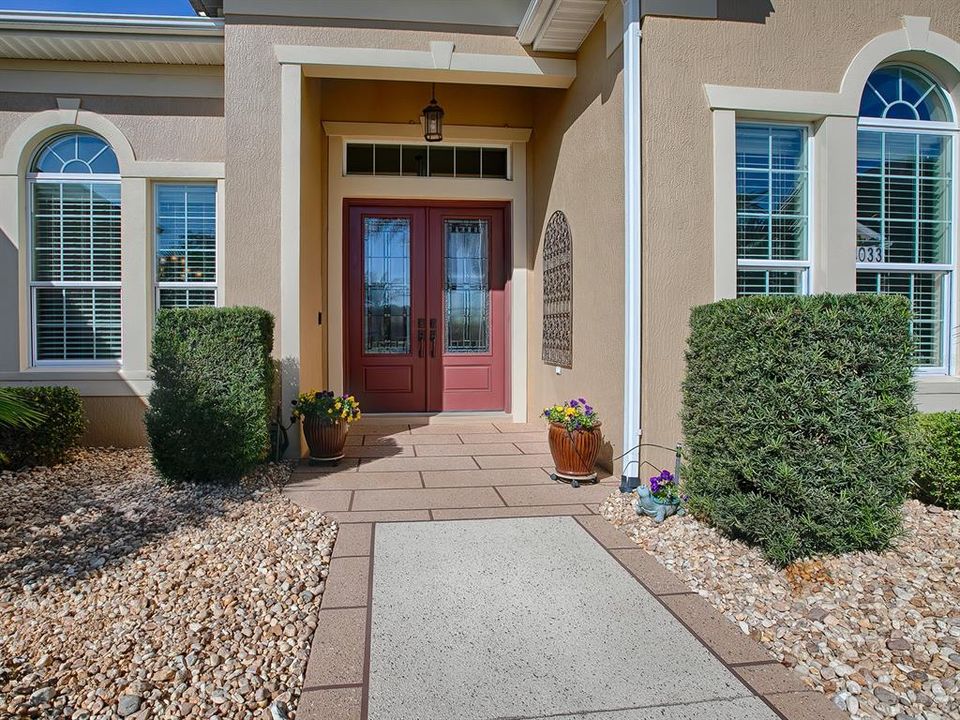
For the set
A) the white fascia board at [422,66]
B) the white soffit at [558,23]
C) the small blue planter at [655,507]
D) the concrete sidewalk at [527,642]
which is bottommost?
the concrete sidewalk at [527,642]

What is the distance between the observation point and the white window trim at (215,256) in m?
5.84

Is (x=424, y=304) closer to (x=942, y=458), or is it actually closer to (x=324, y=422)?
(x=324, y=422)

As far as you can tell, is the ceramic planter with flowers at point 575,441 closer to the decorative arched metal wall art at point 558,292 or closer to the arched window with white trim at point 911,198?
the decorative arched metal wall art at point 558,292

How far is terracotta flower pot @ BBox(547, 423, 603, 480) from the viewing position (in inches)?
177

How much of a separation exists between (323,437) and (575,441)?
196 cm

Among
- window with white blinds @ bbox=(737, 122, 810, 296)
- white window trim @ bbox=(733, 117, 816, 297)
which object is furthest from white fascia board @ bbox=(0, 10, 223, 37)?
white window trim @ bbox=(733, 117, 816, 297)

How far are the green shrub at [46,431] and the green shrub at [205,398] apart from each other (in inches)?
49.3

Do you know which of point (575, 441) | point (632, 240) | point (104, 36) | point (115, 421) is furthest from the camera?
point (115, 421)

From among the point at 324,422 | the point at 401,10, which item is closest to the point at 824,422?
the point at 324,422

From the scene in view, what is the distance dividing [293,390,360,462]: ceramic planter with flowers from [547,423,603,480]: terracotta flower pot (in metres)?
1.68

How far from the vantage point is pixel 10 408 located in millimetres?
2539

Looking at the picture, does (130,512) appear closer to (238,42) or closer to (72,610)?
(72,610)

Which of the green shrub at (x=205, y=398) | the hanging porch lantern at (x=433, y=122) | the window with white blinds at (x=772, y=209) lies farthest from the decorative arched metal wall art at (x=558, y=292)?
the green shrub at (x=205, y=398)

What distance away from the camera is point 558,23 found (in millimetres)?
4930
